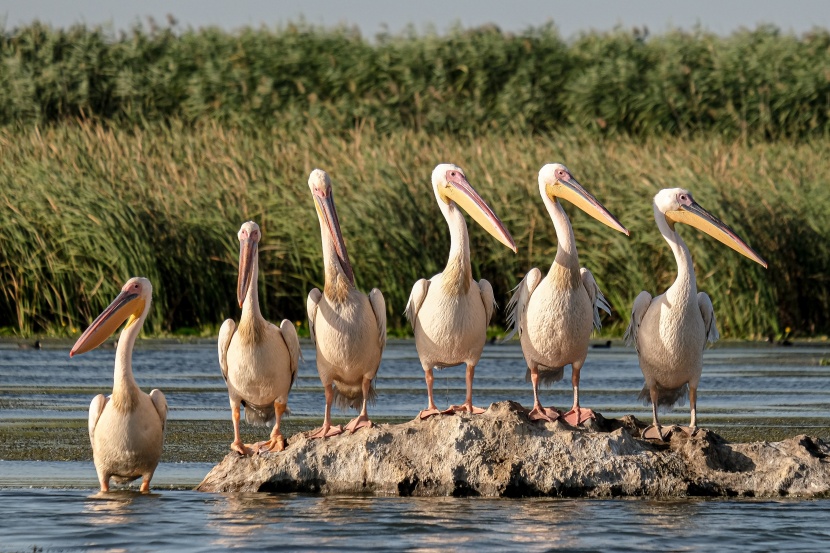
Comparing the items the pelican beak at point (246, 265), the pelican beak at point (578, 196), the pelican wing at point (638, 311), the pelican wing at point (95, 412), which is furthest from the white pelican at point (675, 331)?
the pelican wing at point (95, 412)

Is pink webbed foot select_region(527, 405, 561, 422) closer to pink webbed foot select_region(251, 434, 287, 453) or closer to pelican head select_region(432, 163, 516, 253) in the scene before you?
pelican head select_region(432, 163, 516, 253)

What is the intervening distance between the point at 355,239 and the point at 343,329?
735 centimetres

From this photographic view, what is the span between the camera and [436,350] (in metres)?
7.06

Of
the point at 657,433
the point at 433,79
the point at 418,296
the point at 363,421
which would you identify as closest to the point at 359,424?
the point at 363,421

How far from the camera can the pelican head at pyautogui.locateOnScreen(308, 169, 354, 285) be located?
23.4ft

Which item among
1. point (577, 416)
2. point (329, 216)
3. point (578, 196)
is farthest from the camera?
point (578, 196)

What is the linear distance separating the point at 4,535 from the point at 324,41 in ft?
70.7

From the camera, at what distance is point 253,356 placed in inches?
279

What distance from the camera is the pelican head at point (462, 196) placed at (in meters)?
7.33

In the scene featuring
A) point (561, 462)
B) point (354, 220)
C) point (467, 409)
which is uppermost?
point (354, 220)

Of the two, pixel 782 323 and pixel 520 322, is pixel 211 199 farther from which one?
pixel 520 322

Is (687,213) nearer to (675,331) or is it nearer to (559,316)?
(675,331)

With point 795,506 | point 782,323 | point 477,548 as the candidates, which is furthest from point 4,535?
point 782,323

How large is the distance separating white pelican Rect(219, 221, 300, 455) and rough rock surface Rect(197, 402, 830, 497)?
1.92ft
